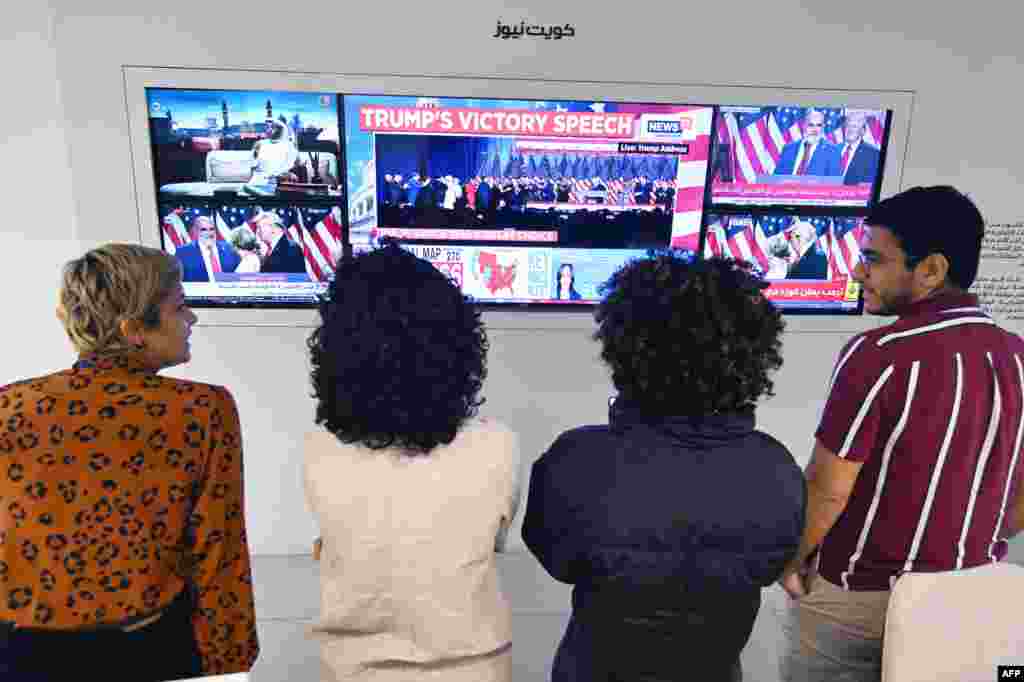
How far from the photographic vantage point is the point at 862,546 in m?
1.36

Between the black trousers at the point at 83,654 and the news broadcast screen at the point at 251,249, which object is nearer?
the black trousers at the point at 83,654

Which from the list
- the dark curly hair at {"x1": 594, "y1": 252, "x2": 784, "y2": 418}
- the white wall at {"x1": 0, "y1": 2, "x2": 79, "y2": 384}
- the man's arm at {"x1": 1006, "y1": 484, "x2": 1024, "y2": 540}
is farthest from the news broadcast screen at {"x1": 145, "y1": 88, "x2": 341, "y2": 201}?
the man's arm at {"x1": 1006, "y1": 484, "x2": 1024, "y2": 540}

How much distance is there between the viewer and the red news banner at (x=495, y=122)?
2240mm

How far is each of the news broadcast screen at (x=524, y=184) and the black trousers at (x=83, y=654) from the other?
1466 mm

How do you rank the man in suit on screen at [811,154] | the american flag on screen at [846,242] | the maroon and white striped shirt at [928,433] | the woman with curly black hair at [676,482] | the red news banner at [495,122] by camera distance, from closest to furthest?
the woman with curly black hair at [676,482], the maroon and white striped shirt at [928,433], the red news banner at [495,122], the man in suit on screen at [811,154], the american flag on screen at [846,242]

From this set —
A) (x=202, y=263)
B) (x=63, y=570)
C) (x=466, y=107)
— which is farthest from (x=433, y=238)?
(x=63, y=570)

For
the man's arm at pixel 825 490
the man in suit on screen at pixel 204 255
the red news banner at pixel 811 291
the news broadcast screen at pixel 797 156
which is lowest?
the man's arm at pixel 825 490

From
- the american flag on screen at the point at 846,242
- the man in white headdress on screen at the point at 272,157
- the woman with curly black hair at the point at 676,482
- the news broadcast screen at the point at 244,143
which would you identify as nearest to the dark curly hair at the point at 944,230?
the woman with curly black hair at the point at 676,482

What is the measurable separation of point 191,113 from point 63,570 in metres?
1.64

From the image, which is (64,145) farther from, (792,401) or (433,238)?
(792,401)

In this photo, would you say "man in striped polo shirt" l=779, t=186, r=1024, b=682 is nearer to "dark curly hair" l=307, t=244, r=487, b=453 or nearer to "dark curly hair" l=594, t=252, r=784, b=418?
"dark curly hair" l=594, t=252, r=784, b=418

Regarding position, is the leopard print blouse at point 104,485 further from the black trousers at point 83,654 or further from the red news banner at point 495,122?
the red news banner at point 495,122

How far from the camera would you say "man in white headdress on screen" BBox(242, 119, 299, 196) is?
2.23 metres

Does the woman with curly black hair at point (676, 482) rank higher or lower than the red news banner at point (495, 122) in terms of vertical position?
lower
